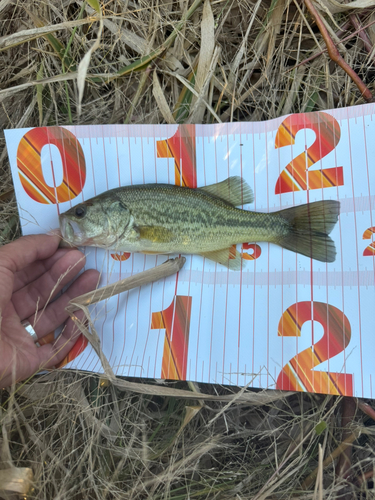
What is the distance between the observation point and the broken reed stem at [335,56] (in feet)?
7.52

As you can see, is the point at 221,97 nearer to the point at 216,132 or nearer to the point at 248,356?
the point at 216,132

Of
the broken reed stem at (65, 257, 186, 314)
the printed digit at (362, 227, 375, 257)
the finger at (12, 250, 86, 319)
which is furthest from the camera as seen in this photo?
the finger at (12, 250, 86, 319)

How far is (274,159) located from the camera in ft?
7.92

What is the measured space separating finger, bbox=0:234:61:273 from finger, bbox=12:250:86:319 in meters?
0.11

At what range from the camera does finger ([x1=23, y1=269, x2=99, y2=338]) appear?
238 centimetres

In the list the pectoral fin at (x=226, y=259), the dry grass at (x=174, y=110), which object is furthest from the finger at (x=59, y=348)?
the pectoral fin at (x=226, y=259)

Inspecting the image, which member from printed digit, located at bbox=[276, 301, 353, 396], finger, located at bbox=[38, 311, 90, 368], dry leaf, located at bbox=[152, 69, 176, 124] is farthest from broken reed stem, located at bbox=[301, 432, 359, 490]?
dry leaf, located at bbox=[152, 69, 176, 124]

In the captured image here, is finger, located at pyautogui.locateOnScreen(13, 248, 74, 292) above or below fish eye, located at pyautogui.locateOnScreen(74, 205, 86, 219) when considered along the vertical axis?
below

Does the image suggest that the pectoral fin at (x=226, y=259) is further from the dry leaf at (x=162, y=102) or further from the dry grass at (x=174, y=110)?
the dry leaf at (x=162, y=102)

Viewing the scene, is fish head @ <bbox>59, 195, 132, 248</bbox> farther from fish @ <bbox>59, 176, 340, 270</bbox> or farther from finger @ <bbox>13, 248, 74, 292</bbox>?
finger @ <bbox>13, 248, 74, 292</bbox>

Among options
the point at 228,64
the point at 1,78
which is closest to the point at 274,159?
the point at 228,64

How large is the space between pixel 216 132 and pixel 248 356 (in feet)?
5.16

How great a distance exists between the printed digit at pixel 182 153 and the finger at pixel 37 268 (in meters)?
0.97

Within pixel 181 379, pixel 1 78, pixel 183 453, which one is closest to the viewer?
pixel 183 453
